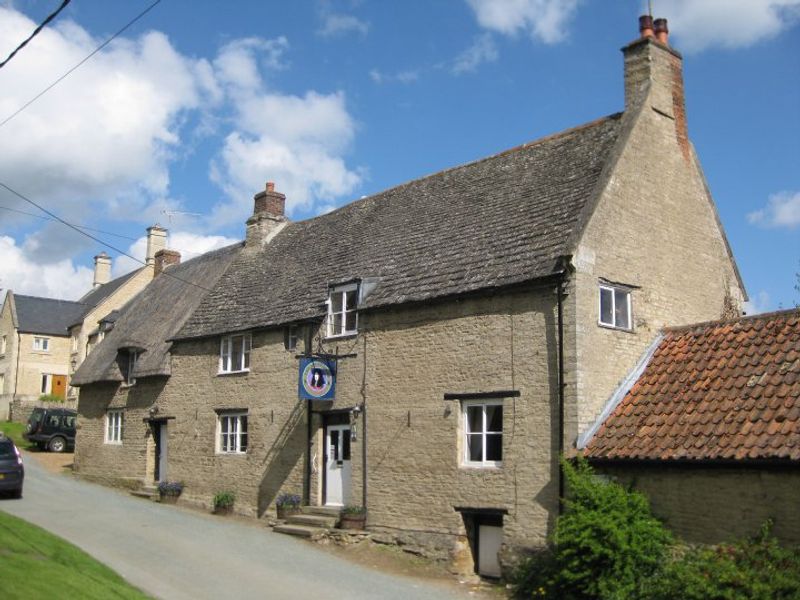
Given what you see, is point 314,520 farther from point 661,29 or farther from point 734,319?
point 661,29

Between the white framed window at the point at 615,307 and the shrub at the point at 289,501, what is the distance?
9.30 meters

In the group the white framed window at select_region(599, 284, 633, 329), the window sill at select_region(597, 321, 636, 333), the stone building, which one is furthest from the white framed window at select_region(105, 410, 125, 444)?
the stone building

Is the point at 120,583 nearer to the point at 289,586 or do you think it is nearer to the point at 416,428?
the point at 289,586

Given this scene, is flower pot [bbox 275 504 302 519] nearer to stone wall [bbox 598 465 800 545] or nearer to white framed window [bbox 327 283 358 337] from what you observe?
white framed window [bbox 327 283 358 337]

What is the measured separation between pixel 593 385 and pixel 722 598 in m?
5.37

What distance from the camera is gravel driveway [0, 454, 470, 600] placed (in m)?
15.0

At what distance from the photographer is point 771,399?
46.3ft

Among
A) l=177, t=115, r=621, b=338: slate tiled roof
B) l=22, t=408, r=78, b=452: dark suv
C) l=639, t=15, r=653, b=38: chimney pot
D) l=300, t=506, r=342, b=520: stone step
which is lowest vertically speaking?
l=300, t=506, r=342, b=520: stone step

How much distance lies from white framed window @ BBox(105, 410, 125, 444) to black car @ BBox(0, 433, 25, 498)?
6.82 meters

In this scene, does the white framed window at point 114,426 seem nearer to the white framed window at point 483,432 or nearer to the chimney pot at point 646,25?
the white framed window at point 483,432

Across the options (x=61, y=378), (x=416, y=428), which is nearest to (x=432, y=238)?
(x=416, y=428)

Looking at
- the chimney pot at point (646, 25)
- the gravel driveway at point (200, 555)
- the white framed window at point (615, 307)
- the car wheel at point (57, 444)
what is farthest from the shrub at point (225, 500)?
the car wheel at point (57, 444)

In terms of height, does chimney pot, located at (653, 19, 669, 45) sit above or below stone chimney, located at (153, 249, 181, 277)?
above

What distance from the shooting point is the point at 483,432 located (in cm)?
1769
